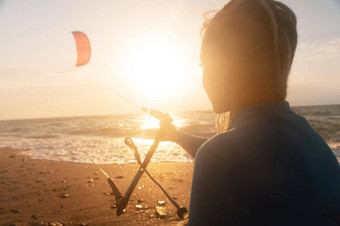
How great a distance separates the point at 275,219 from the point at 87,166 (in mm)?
10031

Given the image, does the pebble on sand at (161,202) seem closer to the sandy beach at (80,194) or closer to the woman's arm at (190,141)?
the sandy beach at (80,194)

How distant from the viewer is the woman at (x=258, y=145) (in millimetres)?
1003

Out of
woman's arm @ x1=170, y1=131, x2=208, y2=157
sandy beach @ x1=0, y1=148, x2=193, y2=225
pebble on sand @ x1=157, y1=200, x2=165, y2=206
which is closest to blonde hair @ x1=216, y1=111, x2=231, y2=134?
woman's arm @ x1=170, y1=131, x2=208, y2=157

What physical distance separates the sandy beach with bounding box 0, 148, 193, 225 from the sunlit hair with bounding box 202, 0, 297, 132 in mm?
4506

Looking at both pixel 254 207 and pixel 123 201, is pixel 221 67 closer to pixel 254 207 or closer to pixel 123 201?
pixel 254 207

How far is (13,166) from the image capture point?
10695mm

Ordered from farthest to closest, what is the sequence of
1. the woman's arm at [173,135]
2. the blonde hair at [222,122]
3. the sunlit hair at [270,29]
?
the woman's arm at [173,135] < the blonde hair at [222,122] < the sunlit hair at [270,29]

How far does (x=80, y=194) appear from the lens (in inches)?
268

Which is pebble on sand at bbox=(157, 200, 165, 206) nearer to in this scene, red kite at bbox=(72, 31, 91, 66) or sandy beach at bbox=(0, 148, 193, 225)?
sandy beach at bbox=(0, 148, 193, 225)

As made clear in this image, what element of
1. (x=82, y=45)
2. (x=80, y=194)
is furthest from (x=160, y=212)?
(x=82, y=45)

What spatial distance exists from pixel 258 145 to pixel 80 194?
6530mm

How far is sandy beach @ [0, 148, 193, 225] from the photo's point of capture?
5.38m

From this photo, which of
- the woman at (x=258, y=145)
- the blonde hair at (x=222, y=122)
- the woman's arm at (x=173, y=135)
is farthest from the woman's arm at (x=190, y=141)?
the woman at (x=258, y=145)

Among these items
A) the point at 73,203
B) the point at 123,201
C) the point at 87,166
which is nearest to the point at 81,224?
the point at 73,203
